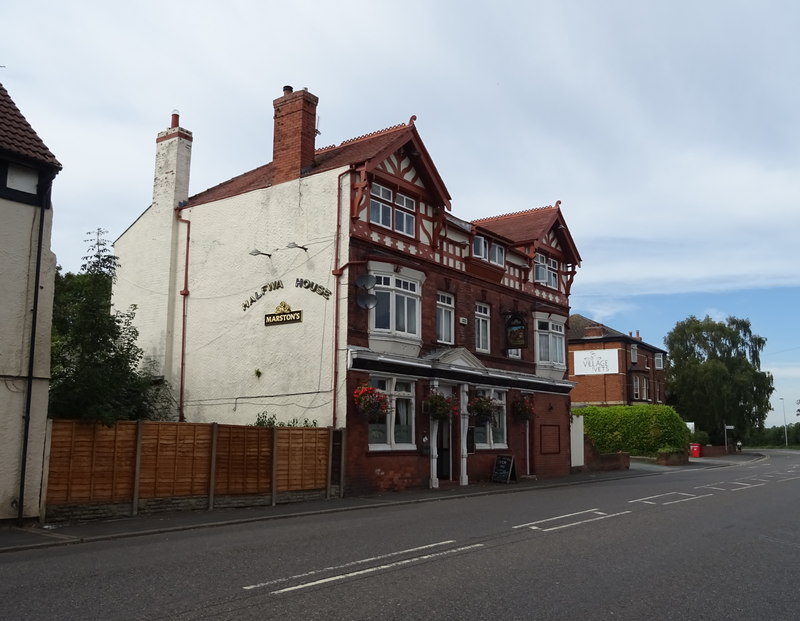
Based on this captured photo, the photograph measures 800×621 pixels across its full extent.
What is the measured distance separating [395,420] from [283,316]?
450 cm

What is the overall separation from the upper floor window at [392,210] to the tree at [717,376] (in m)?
49.6

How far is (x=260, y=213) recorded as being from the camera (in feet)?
77.6

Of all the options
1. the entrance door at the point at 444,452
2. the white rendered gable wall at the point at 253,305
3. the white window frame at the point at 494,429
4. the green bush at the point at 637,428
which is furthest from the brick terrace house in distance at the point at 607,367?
the white rendered gable wall at the point at 253,305

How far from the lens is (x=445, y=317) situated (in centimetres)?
2527

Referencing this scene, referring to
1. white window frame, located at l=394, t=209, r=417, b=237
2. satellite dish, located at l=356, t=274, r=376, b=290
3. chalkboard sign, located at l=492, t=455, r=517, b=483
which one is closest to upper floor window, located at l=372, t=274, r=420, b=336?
satellite dish, located at l=356, t=274, r=376, b=290

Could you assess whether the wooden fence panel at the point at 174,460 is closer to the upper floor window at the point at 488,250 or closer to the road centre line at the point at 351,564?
the road centre line at the point at 351,564

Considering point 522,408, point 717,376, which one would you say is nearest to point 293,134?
point 522,408

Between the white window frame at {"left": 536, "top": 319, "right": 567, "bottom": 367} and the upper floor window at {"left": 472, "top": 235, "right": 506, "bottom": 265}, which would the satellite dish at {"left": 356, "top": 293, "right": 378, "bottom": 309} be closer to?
the upper floor window at {"left": 472, "top": 235, "right": 506, "bottom": 265}

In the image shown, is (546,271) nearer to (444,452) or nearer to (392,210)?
(444,452)

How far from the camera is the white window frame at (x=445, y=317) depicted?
24.8 metres

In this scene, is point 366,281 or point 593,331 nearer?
point 366,281

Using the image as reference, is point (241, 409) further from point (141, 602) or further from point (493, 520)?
point (141, 602)

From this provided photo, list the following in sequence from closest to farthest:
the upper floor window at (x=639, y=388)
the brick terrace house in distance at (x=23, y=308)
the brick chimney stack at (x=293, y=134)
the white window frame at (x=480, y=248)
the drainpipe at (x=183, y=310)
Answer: the brick terrace house in distance at (x=23, y=308) → the brick chimney stack at (x=293, y=134) → the drainpipe at (x=183, y=310) → the white window frame at (x=480, y=248) → the upper floor window at (x=639, y=388)

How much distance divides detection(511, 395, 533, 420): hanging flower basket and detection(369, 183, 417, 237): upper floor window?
7.92 meters
